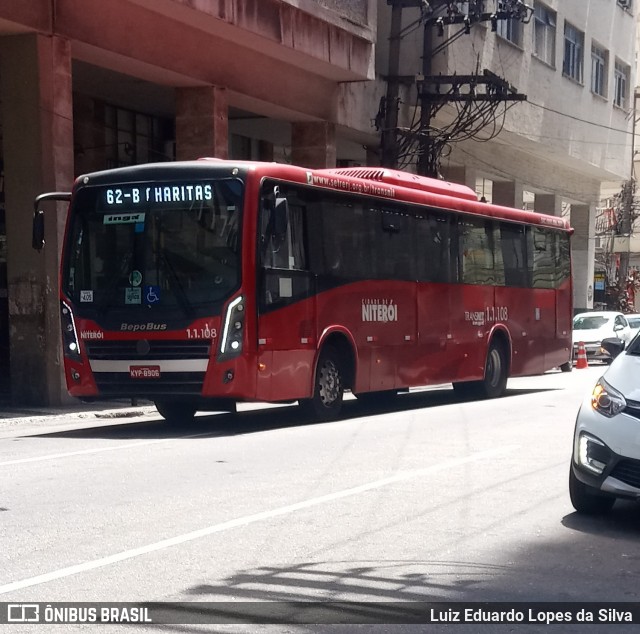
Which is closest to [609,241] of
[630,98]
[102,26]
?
[630,98]

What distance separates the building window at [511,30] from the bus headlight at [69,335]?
22.6m

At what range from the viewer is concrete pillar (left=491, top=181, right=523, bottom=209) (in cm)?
3931

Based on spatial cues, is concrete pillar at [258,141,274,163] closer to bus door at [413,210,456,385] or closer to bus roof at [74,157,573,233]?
bus roof at [74,157,573,233]

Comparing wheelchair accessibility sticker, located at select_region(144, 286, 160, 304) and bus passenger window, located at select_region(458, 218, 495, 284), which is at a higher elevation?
bus passenger window, located at select_region(458, 218, 495, 284)

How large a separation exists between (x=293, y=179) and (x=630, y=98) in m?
35.7

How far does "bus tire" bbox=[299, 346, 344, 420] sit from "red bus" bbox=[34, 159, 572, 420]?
24 millimetres

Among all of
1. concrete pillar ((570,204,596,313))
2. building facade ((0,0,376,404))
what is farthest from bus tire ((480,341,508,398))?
concrete pillar ((570,204,596,313))

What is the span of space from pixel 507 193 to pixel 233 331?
86.6 feet

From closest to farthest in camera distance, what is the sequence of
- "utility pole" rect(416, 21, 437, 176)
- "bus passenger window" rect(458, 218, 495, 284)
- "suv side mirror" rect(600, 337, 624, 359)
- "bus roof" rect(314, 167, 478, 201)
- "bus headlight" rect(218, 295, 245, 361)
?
"suv side mirror" rect(600, 337, 624, 359), "bus headlight" rect(218, 295, 245, 361), "bus roof" rect(314, 167, 478, 201), "bus passenger window" rect(458, 218, 495, 284), "utility pole" rect(416, 21, 437, 176)

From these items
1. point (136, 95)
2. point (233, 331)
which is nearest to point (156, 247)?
point (233, 331)

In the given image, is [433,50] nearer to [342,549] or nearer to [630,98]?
[630,98]

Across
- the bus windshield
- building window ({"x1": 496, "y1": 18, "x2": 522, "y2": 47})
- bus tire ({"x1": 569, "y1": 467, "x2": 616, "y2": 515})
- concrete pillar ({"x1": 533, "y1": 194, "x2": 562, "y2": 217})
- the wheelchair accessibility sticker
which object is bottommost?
bus tire ({"x1": 569, "y1": 467, "x2": 616, "y2": 515})

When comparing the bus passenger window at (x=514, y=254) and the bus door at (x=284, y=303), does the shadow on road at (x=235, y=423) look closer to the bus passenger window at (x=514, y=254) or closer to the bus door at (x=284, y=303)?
the bus door at (x=284, y=303)

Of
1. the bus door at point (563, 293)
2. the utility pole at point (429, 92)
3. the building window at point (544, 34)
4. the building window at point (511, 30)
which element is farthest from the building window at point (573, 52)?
the bus door at point (563, 293)
